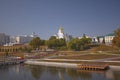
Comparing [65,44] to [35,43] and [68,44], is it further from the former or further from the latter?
[35,43]

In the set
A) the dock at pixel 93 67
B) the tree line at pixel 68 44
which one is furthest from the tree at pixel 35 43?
the dock at pixel 93 67

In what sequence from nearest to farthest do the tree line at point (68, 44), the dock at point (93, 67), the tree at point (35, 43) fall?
the dock at point (93, 67) < the tree line at point (68, 44) < the tree at point (35, 43)

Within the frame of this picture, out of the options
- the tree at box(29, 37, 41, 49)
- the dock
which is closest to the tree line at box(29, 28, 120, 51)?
the tree at box(29, 37, 41, 49)

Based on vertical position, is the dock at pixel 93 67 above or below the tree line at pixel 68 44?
below

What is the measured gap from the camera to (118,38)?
65.0 meters

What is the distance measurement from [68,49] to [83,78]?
193ft

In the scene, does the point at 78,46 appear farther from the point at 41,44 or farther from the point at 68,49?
the point at 41,44

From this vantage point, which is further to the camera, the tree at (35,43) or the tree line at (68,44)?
the tree at (35,43)

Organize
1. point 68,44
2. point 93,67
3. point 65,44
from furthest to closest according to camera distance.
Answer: point 65,44
point 68,44
point 93,67

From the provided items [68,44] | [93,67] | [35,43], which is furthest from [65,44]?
[93,67]

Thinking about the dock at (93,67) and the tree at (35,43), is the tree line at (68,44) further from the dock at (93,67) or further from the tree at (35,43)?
the dock at (93,67)

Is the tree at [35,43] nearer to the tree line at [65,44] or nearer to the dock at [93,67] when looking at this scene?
the tree line at [65,44]

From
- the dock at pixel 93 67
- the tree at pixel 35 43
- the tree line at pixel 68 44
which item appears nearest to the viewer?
the dock at pixel 93 67

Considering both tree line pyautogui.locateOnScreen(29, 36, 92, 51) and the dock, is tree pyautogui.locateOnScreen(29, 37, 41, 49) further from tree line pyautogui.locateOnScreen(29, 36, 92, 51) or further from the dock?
the dock
